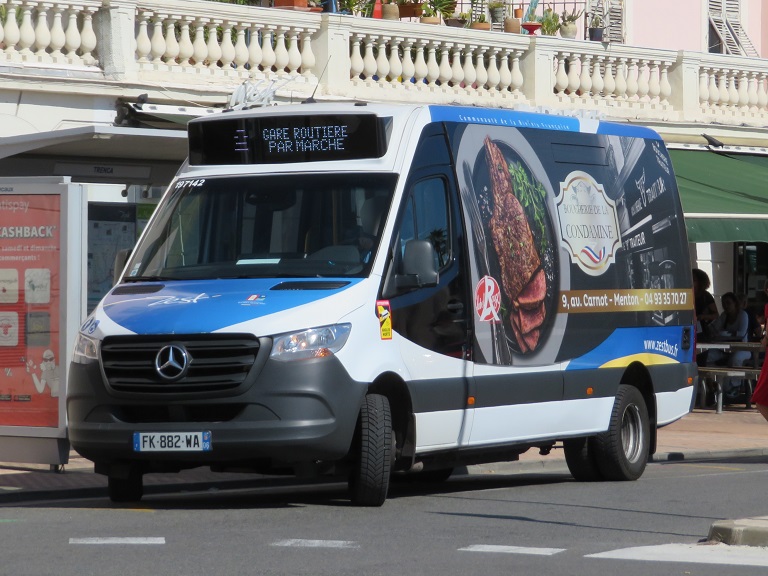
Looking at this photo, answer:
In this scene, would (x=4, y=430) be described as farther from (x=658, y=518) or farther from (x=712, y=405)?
(x=712, y=405)

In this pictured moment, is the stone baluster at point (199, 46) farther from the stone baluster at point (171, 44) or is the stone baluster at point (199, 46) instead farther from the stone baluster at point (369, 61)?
the stone baluster at point (369, 61)

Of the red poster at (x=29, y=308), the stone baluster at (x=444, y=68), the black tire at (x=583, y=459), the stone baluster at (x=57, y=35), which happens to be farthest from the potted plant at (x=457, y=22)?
the red poster at (x=29, y=308)

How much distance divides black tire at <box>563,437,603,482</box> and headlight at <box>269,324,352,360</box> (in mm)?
3593

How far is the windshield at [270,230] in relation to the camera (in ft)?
36.3

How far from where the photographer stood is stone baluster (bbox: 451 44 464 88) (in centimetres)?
2180

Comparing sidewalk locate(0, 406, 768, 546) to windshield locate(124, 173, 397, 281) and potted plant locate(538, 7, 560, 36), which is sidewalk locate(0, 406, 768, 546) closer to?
windshield locate(124, 173, 397, 281)

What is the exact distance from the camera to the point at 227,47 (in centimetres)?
1948

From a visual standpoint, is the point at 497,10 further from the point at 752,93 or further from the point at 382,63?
the point at 382,63

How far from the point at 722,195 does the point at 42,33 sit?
8.38 meters

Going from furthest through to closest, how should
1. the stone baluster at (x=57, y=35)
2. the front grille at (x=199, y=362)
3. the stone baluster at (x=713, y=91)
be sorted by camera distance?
the stone baluster at (x=713, y=91), the stone baluster at (x=57, y=35), the front grille at (x=199, y=362)

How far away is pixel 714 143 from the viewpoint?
76.5 feet

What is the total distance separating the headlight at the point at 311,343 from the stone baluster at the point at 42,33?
28.2ft

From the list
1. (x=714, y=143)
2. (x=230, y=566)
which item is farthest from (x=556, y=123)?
(x=714, y=143)

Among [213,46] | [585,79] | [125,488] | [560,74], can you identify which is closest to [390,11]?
[560,74]
